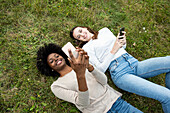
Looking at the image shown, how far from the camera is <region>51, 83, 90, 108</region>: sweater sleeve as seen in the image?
7.59ft

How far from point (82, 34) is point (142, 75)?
6.33 ft

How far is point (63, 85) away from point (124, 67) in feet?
5.18

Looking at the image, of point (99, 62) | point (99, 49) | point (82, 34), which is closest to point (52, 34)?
point (82, 34)

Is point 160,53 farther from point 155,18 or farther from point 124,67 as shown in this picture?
point 124,67

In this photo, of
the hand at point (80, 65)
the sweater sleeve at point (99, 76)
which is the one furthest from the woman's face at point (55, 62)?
the hand at point (80, 65)

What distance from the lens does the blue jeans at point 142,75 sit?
275cm

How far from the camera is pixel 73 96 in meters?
2.69

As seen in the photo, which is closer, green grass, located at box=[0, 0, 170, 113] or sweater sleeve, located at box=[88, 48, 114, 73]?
sweater sleeve, located at box=[88, 48, 114, 73]

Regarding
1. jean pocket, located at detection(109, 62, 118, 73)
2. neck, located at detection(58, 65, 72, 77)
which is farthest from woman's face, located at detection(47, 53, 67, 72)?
jean pocket, located at detection(109, 62, 118, 73)

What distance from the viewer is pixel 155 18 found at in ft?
15.2

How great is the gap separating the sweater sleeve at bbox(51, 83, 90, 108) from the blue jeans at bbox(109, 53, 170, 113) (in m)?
1.15

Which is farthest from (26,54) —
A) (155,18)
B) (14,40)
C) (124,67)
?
(155,18)

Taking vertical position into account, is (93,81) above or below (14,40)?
below

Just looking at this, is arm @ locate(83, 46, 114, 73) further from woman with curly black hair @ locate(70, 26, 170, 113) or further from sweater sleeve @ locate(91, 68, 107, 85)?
sweater sleeve @ locate(91, 68, 107, 85)
